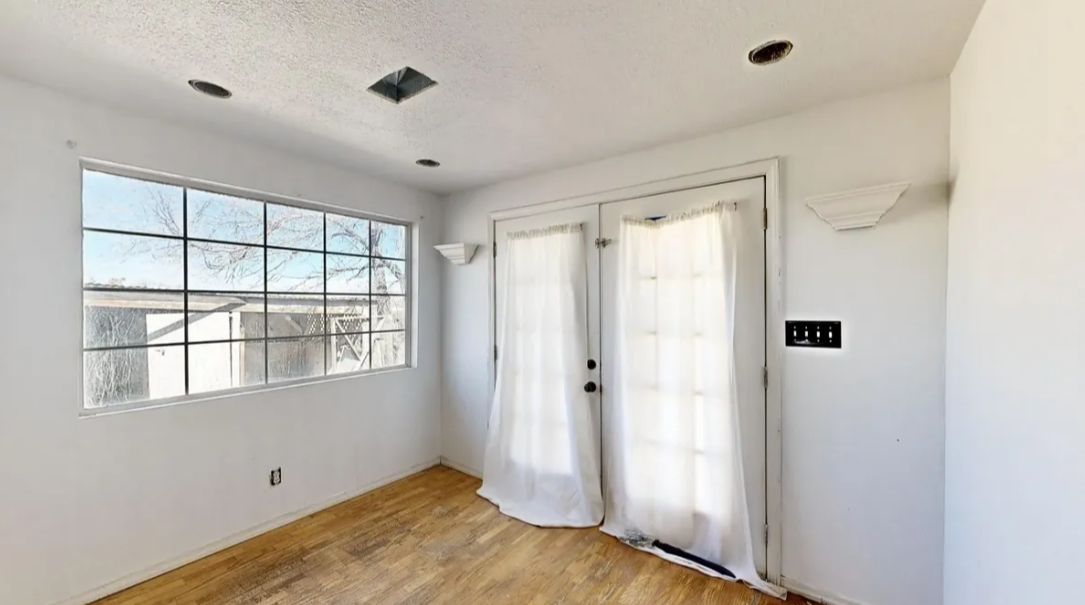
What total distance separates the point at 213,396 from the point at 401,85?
215 centimetres

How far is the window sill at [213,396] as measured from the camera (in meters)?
2.08

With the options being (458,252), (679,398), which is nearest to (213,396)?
(458,252)

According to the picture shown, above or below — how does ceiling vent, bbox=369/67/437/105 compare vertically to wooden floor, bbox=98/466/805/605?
above

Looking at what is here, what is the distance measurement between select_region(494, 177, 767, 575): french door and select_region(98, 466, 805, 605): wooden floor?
50 centimetres

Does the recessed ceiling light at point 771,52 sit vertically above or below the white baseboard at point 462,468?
above

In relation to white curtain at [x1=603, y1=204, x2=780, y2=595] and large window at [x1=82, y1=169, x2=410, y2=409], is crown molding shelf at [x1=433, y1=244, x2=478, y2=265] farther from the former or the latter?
white curtain at [x1=603, y1=204, x2=780, y2=595]

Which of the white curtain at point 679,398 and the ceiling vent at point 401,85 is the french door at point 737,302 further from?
the ceiling vent at point 401,85

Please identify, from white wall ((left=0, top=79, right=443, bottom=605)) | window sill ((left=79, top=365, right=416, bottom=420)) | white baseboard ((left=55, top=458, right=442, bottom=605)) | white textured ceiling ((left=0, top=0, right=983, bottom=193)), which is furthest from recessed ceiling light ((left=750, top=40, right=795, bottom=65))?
white baseboard ((left=55, top=458, right=442, bottom=605))

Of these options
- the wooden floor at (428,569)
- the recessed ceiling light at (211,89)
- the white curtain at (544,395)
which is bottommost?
the wooden floor at (428,569)

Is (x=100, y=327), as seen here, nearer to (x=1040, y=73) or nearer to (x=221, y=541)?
(x=221, y=541)

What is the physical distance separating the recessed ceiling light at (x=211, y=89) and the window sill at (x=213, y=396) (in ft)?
5.54

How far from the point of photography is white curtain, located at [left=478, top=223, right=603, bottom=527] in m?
2.80

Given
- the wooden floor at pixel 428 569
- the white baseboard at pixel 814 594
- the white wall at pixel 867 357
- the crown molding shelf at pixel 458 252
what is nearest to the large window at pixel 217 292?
the crown molding shelf at pixel 458 252

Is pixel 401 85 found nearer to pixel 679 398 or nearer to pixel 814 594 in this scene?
pixel 679 398
